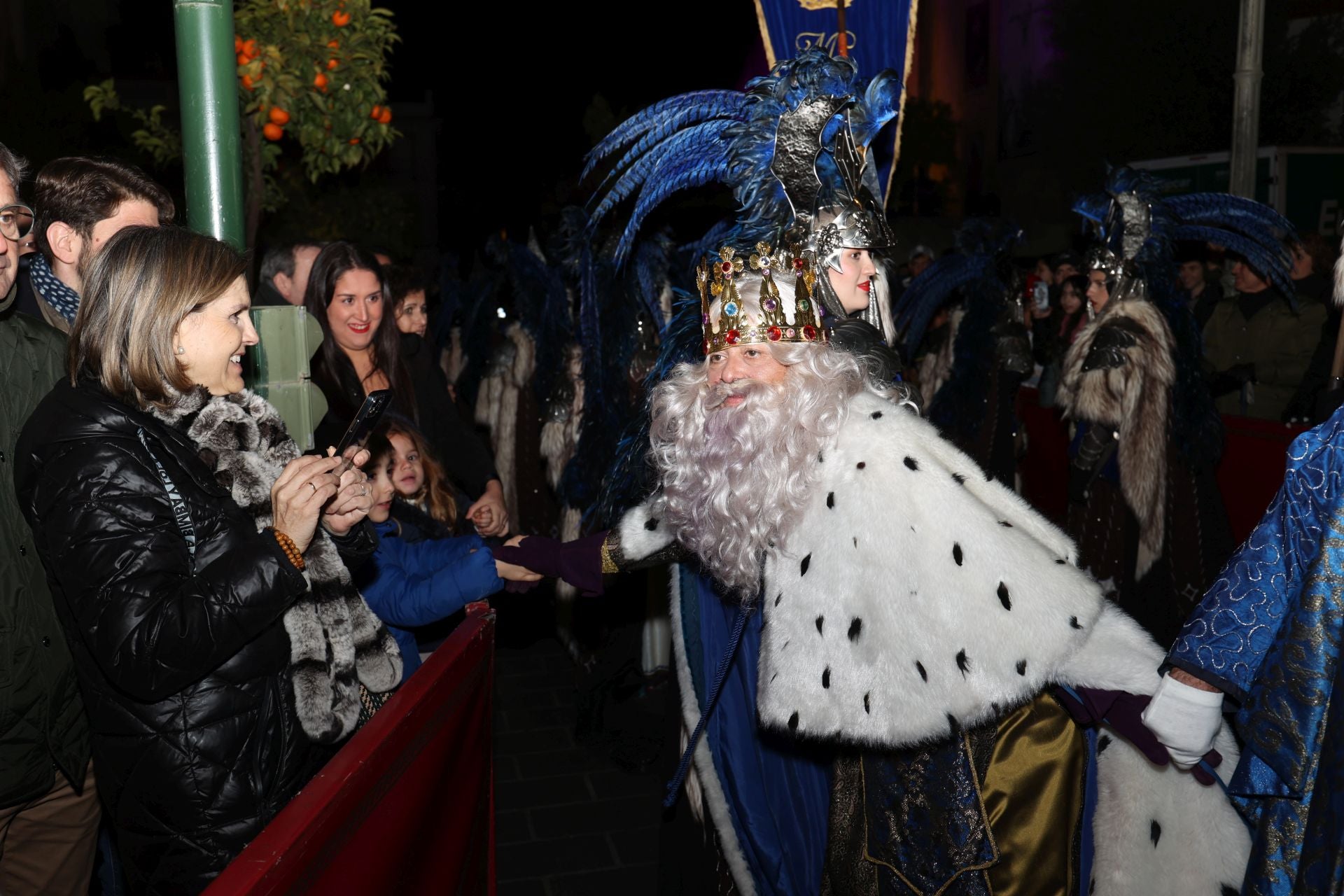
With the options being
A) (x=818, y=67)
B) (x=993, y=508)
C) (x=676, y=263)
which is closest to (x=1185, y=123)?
(x=676, y=263)

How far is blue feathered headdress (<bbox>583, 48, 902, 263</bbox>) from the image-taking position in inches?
144

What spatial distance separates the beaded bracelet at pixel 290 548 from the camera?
7.23 feet

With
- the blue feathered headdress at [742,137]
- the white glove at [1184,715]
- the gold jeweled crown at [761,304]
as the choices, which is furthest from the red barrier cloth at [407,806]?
the blue feathered headdress at [742,137]

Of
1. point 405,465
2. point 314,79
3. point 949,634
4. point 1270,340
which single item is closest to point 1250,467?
point 1270,340

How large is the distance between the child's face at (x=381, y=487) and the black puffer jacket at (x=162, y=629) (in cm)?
113

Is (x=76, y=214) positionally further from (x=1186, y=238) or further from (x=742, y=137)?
(x=1186, y=238)

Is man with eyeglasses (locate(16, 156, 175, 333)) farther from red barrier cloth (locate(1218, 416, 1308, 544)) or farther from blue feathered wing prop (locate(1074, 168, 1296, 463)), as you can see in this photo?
red barrier cloth (locate(1218, 416, 1308, 544))

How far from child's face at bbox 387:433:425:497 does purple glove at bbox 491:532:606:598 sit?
514 mm

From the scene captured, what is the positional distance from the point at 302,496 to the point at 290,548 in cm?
11

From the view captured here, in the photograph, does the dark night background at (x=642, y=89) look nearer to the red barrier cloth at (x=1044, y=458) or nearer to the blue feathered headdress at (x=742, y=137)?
the blue feathered headdress at (x=742, y=137)

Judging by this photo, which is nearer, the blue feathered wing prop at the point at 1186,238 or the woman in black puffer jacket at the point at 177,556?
the woman in black puffer jacket at the point at 177,556

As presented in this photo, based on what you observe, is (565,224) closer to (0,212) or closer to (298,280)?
(298,280)

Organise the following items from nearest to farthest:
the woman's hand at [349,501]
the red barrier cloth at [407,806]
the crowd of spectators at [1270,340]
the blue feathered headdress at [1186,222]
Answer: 1. the red barrier cloth at [407,806]
2. the woman's hand at [349,501]
3. the blue feathered headdress at [1186,222]
4. the crowd of spectators at [1270,340]

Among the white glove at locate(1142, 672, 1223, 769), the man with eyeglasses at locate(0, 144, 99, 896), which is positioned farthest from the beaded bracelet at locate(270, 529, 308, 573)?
the white glove at locate(1142, 672, 1223, 769)
